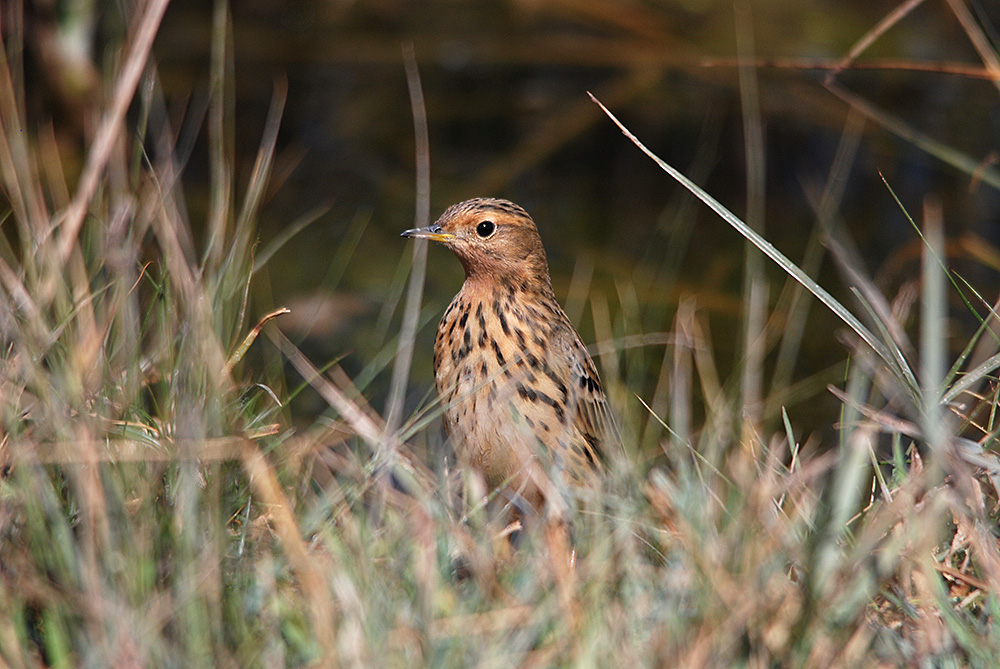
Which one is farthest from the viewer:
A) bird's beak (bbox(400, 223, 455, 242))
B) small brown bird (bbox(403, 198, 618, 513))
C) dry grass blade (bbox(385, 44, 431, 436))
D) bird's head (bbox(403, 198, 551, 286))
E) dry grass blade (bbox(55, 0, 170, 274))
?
bird's head (bbox(403, 198, 551, 286))

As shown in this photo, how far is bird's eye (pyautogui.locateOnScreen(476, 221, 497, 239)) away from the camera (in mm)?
4521

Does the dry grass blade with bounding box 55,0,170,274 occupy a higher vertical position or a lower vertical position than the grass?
higher

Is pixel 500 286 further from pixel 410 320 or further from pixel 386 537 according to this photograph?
pixel 386 537

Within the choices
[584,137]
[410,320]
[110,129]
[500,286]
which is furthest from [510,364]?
[584,137]

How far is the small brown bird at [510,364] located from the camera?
13.5ft

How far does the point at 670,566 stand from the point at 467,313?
179 cm

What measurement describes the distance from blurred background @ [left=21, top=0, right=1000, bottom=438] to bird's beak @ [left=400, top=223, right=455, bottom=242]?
164cm

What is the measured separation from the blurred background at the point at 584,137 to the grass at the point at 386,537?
2.68 metres

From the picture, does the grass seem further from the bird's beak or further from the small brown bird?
the bird's beak

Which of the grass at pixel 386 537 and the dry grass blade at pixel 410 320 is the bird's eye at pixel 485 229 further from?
the grass at pixel 386 537

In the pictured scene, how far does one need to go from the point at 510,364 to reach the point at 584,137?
5.50 metres

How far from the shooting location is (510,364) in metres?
4.04

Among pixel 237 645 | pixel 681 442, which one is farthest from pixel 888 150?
pixel 237 645

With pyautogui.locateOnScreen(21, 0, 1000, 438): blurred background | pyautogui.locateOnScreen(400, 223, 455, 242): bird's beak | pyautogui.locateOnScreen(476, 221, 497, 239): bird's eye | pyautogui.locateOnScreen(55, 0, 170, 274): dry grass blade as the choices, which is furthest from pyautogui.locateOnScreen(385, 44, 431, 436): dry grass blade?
pyautogui.locateOnScreen(21, 0, 1000, 438): blurred background
